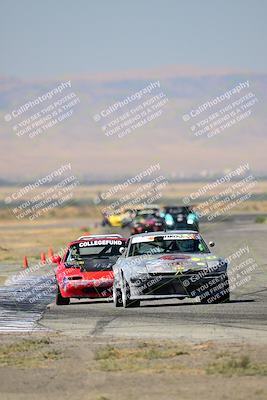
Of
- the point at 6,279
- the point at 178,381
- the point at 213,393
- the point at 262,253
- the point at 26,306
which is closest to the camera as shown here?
the point at 213,393

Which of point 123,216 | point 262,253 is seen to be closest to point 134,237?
point 262,253

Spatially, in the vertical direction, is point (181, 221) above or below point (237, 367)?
below

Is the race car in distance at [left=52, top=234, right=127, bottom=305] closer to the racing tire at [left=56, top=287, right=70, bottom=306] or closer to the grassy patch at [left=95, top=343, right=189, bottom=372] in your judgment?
the racing tire at [left=56, top=287, right=70, bottom=306]

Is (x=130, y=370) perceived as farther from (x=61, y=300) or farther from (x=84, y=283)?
(x=61, y=300)

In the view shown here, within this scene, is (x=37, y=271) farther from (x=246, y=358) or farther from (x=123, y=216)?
(x=123, y=216)

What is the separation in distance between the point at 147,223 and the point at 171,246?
3889cm

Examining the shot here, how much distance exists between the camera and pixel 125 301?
2141 centimetres

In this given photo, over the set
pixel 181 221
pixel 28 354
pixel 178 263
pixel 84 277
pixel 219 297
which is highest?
pixel 28 354

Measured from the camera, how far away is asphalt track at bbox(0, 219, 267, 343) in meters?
16.8

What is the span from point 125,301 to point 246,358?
27.3ft

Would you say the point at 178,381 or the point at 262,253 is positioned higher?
the point at 178,381

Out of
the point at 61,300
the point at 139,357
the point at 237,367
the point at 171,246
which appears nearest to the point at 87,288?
the point at 61,300

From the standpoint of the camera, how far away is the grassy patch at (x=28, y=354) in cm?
1394

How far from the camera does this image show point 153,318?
19.3m
